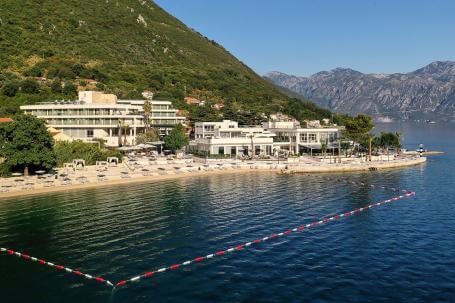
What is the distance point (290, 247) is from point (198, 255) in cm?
919

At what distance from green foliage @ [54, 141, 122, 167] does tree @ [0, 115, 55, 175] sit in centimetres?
1232

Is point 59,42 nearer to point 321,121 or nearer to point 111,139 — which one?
point 111,139

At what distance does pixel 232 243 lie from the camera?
4356cm

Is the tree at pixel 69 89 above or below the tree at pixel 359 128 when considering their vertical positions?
above

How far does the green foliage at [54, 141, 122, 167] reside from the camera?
9400 centimetres

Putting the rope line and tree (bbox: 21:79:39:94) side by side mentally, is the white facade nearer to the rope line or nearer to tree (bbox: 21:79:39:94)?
tree (bbox: 21:79:39:94)

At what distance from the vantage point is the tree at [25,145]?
76.6m

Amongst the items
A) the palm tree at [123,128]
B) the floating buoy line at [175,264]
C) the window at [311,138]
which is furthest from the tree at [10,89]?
the floating buoy line at [175,264]

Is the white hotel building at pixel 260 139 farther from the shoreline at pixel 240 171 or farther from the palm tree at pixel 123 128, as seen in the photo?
the palm tree at pixel 123 128

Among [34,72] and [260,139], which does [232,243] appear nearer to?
[260,139]

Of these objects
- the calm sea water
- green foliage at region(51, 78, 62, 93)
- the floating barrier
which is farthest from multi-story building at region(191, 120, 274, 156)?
the floating barrier

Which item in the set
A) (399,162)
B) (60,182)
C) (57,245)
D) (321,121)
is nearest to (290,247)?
(57,245)

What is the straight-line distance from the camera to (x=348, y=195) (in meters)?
69.8

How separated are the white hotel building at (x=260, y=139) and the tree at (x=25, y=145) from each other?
4566cm
